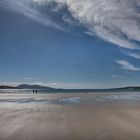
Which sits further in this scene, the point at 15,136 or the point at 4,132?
the point at 4,132

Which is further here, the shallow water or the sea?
the sea

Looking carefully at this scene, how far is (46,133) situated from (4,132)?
54.6 inches

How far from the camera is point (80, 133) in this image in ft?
22.7

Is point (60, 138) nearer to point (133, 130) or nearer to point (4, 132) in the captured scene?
point (4, 132)

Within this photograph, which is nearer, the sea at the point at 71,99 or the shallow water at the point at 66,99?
the shallow water at the point at 66,99

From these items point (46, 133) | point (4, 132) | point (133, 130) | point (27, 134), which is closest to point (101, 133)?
point (133, 130)

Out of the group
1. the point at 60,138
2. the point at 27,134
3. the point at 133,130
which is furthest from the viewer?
the point at 133,130

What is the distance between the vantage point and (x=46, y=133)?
272 inches

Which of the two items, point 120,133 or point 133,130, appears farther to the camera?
point 133,130

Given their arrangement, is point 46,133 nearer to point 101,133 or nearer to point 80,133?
point 80,133

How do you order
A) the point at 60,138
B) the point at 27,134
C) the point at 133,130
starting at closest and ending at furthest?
the point at 60,138
the point at 27,134
the point at 133,130

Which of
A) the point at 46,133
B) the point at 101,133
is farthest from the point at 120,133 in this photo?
the point at 46,133

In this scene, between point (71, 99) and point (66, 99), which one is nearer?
point (71, 99)

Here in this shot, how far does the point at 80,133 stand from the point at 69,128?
3.01 feet
